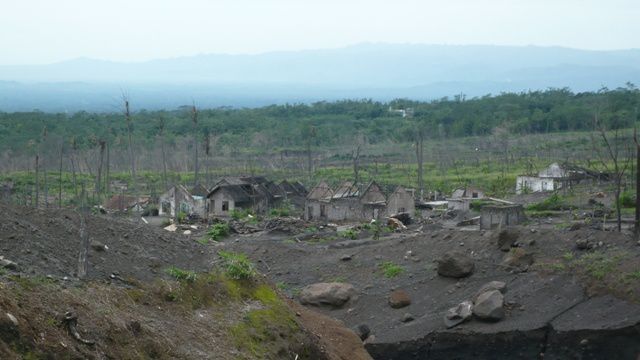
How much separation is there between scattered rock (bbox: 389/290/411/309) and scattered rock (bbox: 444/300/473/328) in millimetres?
1962

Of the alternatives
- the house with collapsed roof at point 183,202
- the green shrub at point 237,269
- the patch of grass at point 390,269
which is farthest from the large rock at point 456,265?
the house with collapsed roof at point 183,202

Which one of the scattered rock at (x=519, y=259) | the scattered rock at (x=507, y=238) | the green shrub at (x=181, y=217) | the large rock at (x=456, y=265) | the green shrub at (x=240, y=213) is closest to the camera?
the scattered rock at (x=519, y=259)

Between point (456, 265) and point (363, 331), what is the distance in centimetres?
358

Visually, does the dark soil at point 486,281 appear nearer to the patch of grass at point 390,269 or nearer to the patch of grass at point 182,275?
the patch of grass at point 390,269

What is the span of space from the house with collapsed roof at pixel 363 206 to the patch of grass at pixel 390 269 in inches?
481

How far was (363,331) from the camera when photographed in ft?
85.0

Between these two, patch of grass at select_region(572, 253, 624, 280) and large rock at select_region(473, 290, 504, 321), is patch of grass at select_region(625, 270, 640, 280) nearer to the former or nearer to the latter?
patch of grass at select_region(572, 253, 624, 280)

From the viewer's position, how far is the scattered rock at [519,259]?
1097 inches

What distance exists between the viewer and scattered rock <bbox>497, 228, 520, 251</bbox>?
94.7ft

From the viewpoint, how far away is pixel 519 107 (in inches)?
4055

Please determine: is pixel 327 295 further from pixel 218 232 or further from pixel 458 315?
pixel 218 232

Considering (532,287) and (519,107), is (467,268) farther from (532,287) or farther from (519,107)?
(519,107)

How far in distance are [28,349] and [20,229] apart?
4.77 meters

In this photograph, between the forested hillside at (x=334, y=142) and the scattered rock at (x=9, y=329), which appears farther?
the forested hillside at (x=334, y=142)
